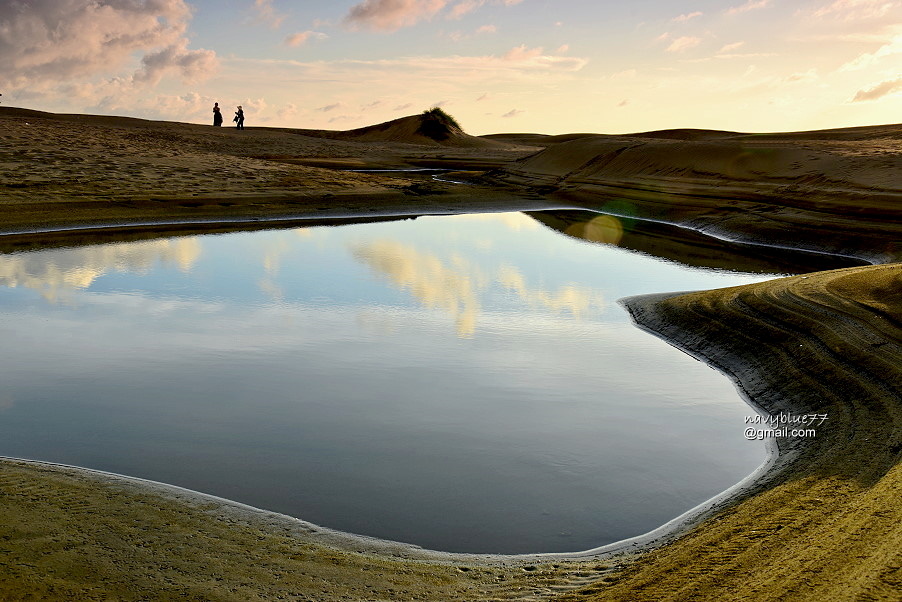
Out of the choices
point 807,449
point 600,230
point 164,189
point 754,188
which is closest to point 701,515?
point 807,449

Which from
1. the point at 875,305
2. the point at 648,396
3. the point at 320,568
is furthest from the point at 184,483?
the point at 875,305

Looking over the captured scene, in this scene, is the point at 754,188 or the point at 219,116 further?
the point at 219,116

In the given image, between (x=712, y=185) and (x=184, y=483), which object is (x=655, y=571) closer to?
(x=184, y=483)

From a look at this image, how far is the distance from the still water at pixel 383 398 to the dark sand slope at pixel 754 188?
200 inches

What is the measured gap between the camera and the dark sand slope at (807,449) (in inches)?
163

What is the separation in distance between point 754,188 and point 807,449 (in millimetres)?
19890

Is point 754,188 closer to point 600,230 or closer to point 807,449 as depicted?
point 600,230

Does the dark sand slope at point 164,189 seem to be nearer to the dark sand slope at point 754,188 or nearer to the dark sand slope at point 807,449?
the dark sand slope at point 754,188

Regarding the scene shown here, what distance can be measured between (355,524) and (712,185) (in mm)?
24203

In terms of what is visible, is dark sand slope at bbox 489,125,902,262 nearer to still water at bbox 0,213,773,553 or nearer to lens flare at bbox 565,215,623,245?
lens flare at bbox 565,215,623,245

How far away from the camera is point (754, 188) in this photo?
2492 centimetres

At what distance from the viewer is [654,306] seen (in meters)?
12.1

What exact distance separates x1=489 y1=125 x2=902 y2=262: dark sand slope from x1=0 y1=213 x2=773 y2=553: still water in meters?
5.09

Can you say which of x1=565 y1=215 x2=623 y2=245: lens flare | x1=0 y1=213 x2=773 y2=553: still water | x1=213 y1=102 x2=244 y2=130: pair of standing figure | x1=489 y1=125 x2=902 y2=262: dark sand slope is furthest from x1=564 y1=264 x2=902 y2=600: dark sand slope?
x1=213 y1=102 x2=244 y2=130: pair of standing figure
